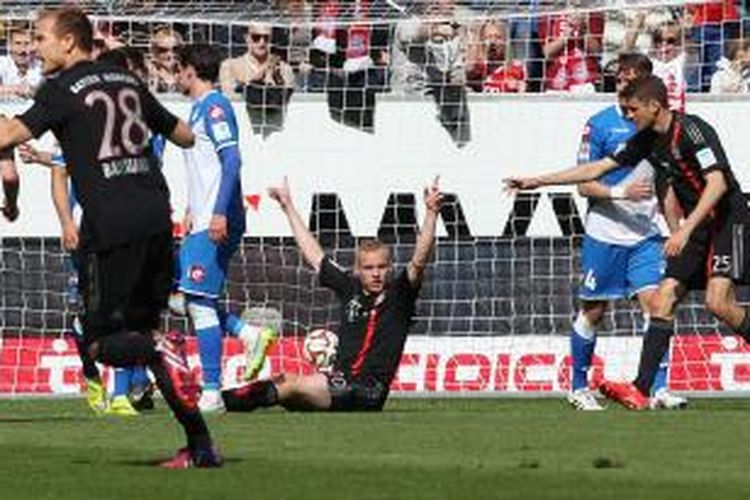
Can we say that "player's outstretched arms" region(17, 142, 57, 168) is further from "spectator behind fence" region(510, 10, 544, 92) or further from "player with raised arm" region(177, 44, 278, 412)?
"spectator behind fence" region(510, 10, 544, 92)

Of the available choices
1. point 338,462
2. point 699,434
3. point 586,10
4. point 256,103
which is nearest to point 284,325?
point 256,103

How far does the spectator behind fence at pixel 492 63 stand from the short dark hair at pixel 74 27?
9141 millimetres

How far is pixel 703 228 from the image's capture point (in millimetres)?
16016

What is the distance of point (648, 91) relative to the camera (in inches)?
613

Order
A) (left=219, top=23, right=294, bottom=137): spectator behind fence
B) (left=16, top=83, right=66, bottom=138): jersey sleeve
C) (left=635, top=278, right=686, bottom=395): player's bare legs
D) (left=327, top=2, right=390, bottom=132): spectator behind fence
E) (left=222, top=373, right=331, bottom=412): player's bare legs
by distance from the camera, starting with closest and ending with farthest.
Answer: (left=16, top=83, right=66, bottom=138): jersey sleeve → (left=222, top=373, right=331, bottom=412): player's bare legs → (left=635, top=278, right=686, bottom=395): player's bare legs → (left=219, top=23, right=294, bottom=137): spectator behind fence → (left=327, top=2, right=390, bottom=132): spectator behind fence

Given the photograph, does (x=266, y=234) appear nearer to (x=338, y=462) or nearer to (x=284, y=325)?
(x=284, y=325)

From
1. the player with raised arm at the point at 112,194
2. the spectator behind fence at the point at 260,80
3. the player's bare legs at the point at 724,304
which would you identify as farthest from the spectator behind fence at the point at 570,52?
the player with raised arm at the point at 112,194

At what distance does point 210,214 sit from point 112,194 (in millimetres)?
4729

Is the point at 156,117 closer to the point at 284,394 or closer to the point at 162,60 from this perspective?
the point at 284,394

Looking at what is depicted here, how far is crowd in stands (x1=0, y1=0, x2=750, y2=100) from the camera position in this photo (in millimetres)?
20422

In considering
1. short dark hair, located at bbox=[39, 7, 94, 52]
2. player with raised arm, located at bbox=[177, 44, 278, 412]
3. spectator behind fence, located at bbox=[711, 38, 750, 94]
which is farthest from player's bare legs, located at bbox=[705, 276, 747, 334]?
short dark hair, located at bbox=[39, 7, 94, 52]

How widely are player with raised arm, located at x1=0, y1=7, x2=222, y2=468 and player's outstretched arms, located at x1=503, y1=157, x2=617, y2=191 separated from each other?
4516 millimetres

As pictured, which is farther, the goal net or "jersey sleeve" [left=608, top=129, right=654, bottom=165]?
the goal net

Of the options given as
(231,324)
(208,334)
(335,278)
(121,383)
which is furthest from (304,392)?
(121,383)
